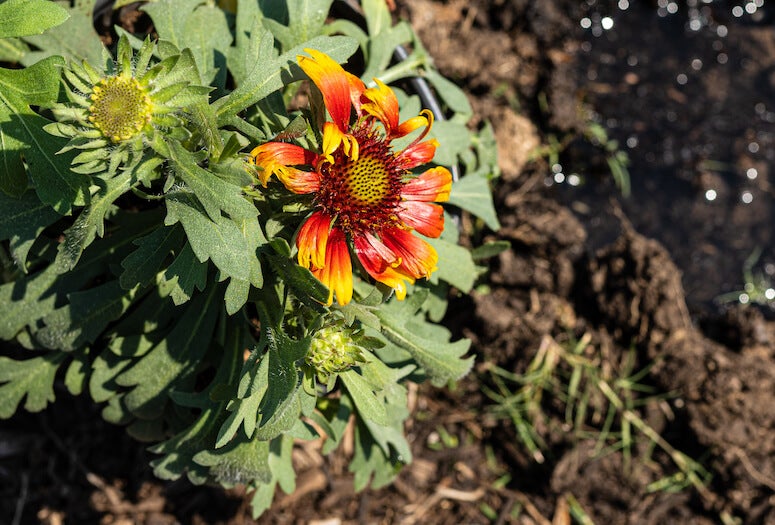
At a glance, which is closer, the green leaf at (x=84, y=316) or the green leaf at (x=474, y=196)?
the green leaf at (x=84, y=316)

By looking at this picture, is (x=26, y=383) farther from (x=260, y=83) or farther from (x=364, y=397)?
(x=260, y=83)

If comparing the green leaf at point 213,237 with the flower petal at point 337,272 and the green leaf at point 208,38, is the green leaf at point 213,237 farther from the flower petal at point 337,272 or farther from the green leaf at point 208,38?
the green leaf at point 208,38

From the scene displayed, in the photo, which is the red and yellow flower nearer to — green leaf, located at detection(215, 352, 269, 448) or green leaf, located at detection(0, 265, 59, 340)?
green leaf, located at detection(215, 352, 269, 448)

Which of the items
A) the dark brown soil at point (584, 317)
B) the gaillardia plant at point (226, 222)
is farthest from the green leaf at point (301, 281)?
the dark brown soil at point (584, 317)

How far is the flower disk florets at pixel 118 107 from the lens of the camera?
130 centimetres

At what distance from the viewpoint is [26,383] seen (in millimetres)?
2070

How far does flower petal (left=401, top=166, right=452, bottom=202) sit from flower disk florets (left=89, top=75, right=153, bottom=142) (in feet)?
1.92

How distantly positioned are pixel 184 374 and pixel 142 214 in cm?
45

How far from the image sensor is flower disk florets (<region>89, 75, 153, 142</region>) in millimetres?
1302

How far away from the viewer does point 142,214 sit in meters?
1.87

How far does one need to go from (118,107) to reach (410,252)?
64cm

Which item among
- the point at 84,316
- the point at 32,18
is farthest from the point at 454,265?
the point at 32,18

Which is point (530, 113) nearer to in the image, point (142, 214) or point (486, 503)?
point (486, 503)

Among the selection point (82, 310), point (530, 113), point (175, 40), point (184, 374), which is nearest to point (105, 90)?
point (175, 40)
